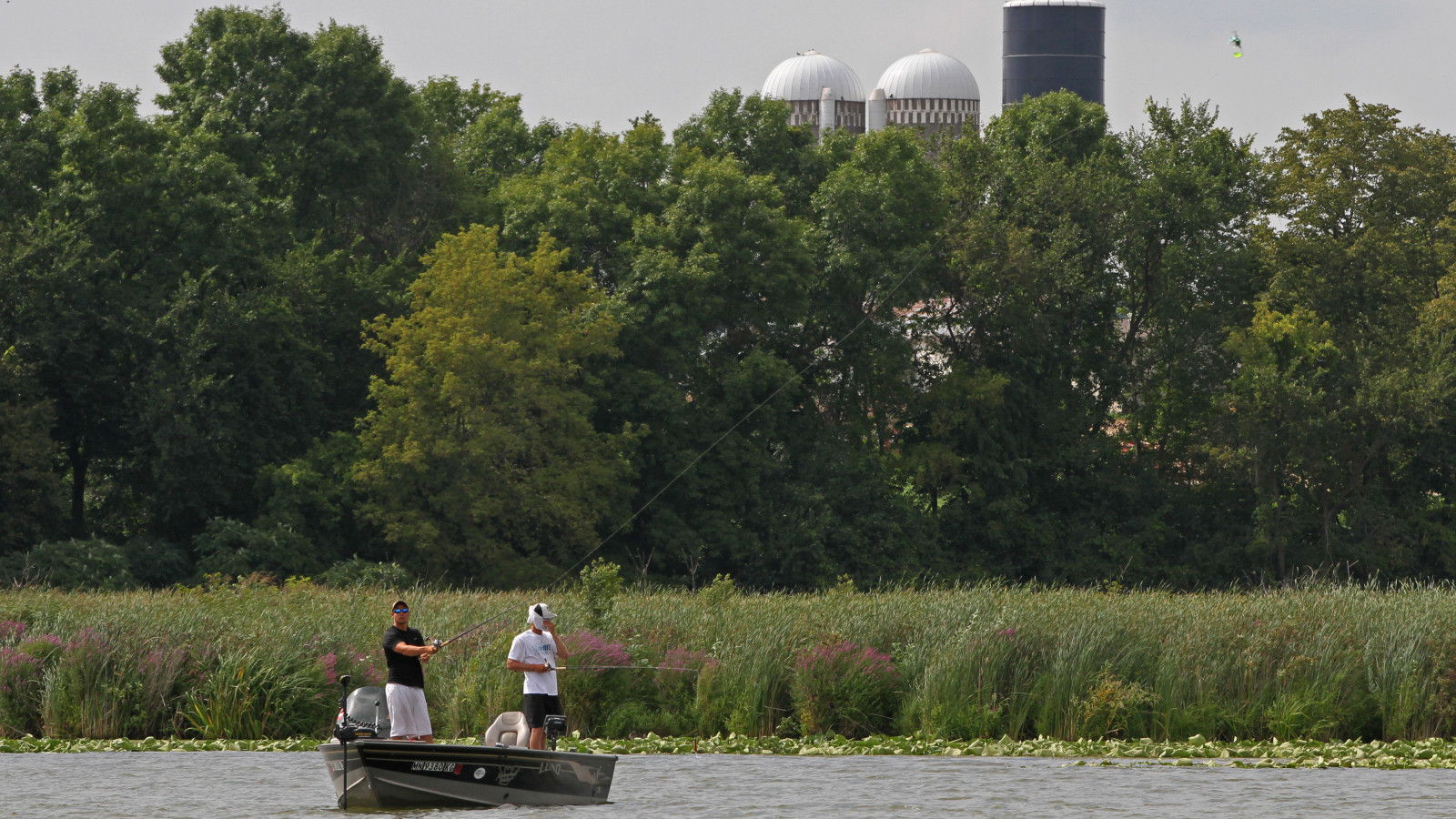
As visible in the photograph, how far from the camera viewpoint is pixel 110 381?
177 feet

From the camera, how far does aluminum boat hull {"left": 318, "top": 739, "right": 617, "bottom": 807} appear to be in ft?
63.7

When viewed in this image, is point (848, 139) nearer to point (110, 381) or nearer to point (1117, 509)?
point (1117, 509)

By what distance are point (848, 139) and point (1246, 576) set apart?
2003cm

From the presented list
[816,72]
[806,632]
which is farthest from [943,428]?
[816,72]

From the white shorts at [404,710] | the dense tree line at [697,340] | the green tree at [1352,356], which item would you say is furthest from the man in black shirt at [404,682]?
the green tree at [1352,356]

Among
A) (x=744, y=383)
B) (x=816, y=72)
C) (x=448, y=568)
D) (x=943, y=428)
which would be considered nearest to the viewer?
(x=448, y=568)

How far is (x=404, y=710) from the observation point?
65.7 ft

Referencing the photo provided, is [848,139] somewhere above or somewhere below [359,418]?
above

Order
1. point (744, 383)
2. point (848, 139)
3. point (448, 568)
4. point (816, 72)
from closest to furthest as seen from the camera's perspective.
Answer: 1. point (448, 568)
2. point (744, 383)
3. point (848, 139)
4. point (816, 72)

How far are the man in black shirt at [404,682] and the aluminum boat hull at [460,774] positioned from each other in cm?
55

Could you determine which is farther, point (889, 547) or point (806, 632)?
point (889, 547)

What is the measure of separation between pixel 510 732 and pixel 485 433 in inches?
1321

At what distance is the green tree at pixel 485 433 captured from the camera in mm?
53438

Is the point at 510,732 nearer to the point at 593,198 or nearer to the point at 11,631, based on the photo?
the point at 11,631
